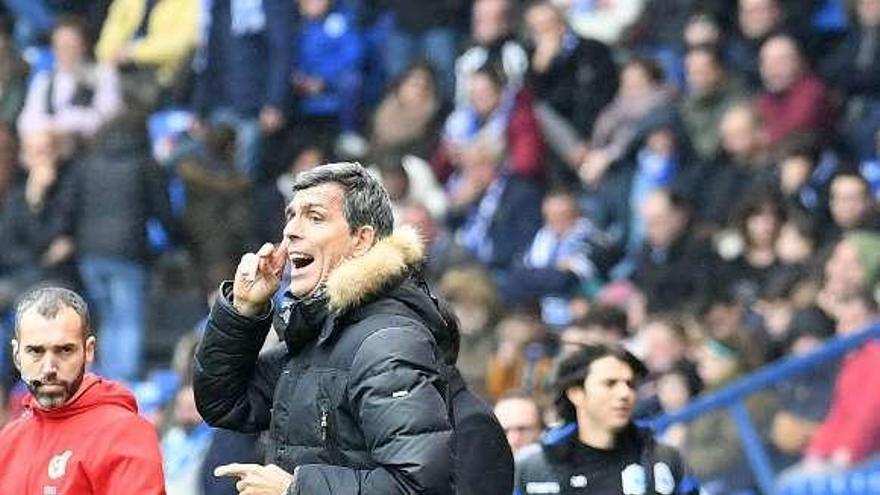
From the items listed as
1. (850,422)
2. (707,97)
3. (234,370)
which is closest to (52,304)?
(234,370)

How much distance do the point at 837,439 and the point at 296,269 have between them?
5.42 m

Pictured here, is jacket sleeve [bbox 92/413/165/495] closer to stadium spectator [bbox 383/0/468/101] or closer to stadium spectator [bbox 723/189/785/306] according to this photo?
stadium spectator [bbox 723/189/785/306]

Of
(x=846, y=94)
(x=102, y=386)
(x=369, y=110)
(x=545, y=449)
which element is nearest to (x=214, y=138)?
(x=369, y=110)

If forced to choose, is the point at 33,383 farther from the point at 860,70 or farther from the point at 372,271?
the point at 860,70

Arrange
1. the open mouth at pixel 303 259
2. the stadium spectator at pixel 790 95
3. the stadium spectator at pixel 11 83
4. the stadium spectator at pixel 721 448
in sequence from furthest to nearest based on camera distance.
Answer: the stadium spectator at pixel 11 83, the stadium spectator at pixel 790 95, the stadium spectator at pixel 721 448, the open mouth at pixel 303 259

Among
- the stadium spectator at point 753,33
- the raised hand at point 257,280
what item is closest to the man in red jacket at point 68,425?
the raised hand at point 257,280

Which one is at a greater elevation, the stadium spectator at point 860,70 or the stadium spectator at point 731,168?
the stadium spectator at point 860,70

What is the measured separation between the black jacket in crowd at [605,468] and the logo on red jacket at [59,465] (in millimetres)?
2178

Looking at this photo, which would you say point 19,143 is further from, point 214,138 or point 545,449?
point 545,449

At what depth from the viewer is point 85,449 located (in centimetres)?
678

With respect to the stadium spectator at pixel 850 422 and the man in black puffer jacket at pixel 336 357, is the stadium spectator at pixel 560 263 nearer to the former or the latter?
the stadium spectator at pixel 850 422

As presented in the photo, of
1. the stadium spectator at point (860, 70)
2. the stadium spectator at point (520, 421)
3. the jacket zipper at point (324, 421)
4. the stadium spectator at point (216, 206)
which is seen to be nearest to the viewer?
the jacket zipper at point (324, 421)

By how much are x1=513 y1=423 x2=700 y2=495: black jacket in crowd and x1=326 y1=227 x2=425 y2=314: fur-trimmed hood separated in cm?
206

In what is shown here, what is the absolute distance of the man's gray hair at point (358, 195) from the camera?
654cm
